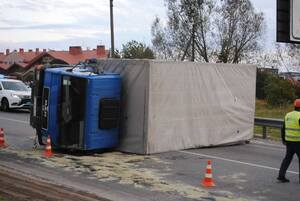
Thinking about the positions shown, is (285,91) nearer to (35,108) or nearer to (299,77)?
(299,77)

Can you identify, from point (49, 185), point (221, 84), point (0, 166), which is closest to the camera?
point (49, 185)

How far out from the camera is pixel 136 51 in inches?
1827

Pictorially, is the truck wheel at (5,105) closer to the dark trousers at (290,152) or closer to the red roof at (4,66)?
the dark trousers at (290,152)

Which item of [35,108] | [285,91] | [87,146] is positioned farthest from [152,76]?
[285,91]

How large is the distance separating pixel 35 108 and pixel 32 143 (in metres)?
1.35

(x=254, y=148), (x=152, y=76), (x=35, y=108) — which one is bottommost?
(x=254, y=148)

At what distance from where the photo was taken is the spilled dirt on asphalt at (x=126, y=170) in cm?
905

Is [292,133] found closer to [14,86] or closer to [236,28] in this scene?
[14,86]

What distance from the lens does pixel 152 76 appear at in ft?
42.8

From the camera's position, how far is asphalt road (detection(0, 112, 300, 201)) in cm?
912

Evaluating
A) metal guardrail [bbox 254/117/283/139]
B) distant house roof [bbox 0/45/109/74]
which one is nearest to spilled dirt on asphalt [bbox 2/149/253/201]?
metal guardrail [bbox 254/117/283/139]

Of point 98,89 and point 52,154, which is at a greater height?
point 98,89

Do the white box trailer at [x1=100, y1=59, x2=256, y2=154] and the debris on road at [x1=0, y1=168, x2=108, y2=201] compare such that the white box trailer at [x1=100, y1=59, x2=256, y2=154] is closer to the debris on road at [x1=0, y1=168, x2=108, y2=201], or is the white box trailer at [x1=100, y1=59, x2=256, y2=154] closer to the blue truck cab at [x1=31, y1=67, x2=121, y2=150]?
the blue truck cab at [x1=31, y1=67, x2=121, y2=150]

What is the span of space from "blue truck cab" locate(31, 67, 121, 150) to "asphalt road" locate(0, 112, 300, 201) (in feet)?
4.30
